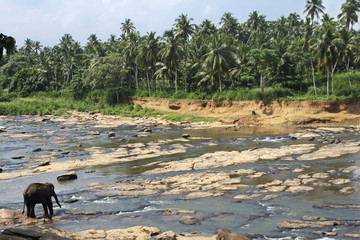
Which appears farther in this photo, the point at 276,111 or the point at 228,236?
the point at 276,111

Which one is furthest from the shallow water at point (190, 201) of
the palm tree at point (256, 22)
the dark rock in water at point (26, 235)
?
the palm tree at point (256, 22)

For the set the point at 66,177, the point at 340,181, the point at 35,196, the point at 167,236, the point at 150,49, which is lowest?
the point at 340,181

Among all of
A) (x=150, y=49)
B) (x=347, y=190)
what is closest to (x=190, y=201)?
(x=347, y=190)

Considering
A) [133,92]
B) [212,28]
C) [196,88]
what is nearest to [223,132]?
[196,88]

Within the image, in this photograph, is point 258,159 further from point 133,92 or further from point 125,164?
point 133,92

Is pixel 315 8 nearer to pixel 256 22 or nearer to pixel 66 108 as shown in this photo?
pixel 256 22

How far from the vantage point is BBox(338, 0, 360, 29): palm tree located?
70.7 metres

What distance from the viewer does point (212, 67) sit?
195 ft

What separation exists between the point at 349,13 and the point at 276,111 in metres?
28.2

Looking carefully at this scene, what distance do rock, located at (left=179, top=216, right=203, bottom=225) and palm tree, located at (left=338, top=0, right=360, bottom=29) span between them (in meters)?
66.1

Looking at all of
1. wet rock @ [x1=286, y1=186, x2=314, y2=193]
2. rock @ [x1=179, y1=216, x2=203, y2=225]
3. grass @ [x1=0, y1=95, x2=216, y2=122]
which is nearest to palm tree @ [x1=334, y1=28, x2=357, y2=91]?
grass @ [x1=0, y1=95, x2=216, y2=122]

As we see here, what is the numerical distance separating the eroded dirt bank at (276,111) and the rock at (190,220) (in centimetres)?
3852

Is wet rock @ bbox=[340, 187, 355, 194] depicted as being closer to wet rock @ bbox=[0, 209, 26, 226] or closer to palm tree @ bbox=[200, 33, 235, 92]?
wet rock @ bbox=[0, 209, 26, 226]

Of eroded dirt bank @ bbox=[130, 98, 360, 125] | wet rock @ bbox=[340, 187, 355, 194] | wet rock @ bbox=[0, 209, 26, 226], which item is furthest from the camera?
eroded dirt bank @ bbox=[130, 98, 360, 125]
